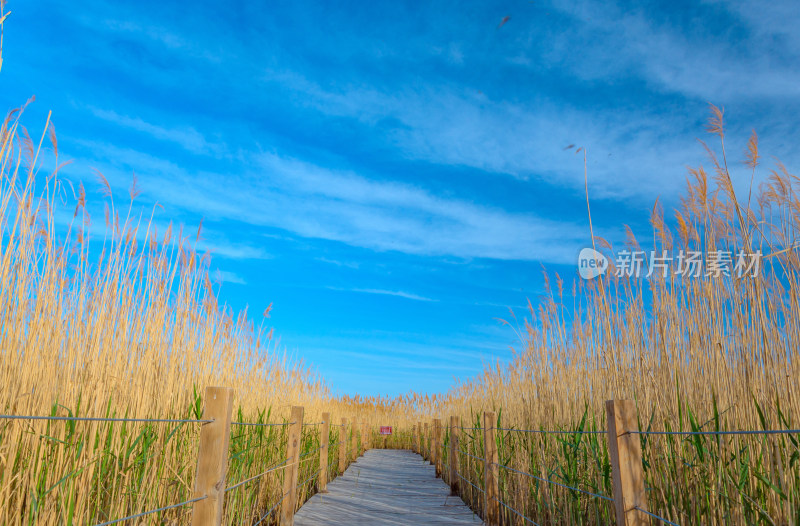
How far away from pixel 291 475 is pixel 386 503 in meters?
1.65

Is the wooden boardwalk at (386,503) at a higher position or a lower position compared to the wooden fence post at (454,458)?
lower

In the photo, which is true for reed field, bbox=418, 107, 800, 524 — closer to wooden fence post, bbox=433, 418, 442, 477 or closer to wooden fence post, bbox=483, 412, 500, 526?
wooden fence post, bbox=483, 412, 500, 526

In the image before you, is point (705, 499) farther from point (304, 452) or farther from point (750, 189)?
point (304, 452)

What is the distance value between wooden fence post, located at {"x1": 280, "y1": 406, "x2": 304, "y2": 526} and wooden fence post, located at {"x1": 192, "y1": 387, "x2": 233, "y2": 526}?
193cm

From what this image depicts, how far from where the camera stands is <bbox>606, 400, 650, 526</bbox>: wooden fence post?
6.70 ft

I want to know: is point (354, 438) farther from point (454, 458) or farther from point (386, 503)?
point (386, 503)

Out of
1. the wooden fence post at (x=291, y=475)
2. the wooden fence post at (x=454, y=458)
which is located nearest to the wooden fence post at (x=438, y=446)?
the wooden fence post at (x=454, y=458)

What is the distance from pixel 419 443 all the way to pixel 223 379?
1013cm

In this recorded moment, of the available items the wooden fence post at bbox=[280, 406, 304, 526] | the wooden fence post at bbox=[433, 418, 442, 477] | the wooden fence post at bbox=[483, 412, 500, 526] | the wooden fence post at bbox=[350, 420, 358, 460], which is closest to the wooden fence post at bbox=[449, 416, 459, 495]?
the wooden fence post at bbox=[433, 418, 442, 477]

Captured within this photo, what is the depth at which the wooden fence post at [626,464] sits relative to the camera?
2.04 metres

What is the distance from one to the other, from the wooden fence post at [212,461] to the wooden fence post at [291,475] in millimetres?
1925

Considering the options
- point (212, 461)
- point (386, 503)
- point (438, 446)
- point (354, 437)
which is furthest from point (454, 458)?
point (212, 461)

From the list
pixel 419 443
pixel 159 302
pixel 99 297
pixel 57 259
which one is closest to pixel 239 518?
pixel 159 302

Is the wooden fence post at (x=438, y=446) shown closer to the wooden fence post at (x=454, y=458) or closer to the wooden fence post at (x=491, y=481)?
the wooden fence post at (x=454, y=458)
